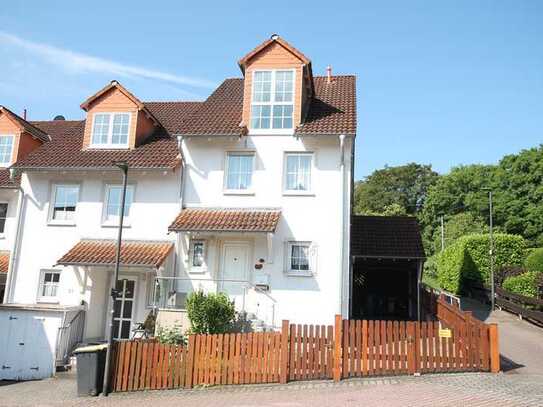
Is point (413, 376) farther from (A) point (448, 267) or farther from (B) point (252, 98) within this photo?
(A) point (448, 267)

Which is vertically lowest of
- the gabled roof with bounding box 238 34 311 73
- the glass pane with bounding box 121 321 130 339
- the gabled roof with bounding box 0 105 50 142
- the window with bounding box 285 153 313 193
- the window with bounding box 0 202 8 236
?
the glass pane with bounding box 121 321 130 339

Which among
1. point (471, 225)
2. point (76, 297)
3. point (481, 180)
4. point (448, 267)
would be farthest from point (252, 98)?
point (481, 180)

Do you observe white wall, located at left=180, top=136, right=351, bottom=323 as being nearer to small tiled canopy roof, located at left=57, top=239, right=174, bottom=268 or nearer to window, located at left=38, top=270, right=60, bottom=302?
small tiled canopy roof, located at left=57, top=239, right=174, bottom=268

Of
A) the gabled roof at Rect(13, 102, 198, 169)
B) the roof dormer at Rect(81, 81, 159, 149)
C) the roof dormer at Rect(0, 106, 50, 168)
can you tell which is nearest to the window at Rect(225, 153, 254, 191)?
the gabled roof at Rect(13, 102, 198, 169)

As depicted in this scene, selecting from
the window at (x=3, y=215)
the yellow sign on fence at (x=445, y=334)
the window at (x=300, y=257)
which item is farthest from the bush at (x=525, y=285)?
the window at (x=3, y=215)

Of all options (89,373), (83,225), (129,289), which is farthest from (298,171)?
(89,373)

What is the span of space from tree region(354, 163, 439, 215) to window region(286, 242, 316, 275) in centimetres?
5983

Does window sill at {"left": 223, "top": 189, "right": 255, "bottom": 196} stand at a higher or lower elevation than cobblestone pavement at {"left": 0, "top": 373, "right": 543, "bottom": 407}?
higher

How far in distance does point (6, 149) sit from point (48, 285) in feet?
23.1

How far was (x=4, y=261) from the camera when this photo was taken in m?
19.9

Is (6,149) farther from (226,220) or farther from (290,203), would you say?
(290,203)

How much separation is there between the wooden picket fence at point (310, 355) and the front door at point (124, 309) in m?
5.65

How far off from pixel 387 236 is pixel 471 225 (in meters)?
40.4

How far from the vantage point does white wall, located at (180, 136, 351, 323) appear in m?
16.9
